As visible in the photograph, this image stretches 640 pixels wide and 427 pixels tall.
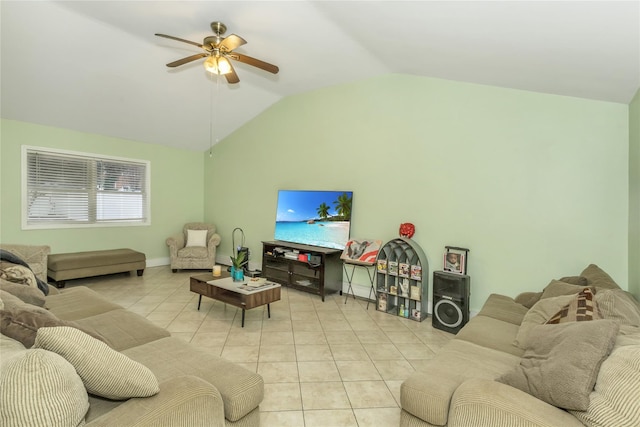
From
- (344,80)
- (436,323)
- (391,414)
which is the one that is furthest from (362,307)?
(344,80)

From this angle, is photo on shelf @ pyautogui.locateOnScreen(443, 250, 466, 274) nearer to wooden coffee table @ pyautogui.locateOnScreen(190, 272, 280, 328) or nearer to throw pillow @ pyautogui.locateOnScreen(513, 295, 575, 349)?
throw pillow @ pyautogui.locateOnScreen(513, 295, 575, 349)

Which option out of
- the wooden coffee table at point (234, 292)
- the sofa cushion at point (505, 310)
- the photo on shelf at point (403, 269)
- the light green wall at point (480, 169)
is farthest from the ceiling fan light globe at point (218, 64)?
the sofa cushion at point (505, 310)

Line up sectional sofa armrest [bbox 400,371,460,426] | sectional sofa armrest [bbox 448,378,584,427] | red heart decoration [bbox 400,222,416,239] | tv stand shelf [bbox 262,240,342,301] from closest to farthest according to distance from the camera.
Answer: sectional sofa armrest [bbox 448,378,584,427] < sectional sofa armrest [bbox 400,371,460,426] < red heart decoration [bbox 400,222,416,239] < tv stand shelf [bbox 262,240,342,301]

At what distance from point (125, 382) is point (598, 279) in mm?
3212

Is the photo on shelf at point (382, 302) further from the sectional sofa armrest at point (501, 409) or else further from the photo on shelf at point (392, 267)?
the sectional sofa armrest at point (501, 409)

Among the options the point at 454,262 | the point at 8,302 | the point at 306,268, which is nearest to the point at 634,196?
the point at 454,262

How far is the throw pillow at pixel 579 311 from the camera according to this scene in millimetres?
1865

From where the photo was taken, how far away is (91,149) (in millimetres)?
5453

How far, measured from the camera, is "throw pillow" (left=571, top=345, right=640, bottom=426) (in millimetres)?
1154

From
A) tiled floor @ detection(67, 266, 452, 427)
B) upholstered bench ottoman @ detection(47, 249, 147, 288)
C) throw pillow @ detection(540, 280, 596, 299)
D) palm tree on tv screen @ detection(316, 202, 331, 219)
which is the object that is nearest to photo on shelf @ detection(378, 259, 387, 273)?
tiled floor @ detection(67, 266, 452, 427)

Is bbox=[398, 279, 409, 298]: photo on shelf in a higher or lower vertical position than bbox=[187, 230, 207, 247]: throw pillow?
lower

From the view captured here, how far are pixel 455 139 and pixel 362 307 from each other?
2.41 metres

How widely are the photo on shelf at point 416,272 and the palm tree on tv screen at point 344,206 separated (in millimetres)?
1204

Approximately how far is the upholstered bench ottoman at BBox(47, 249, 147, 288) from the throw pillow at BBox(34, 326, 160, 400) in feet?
14.6
